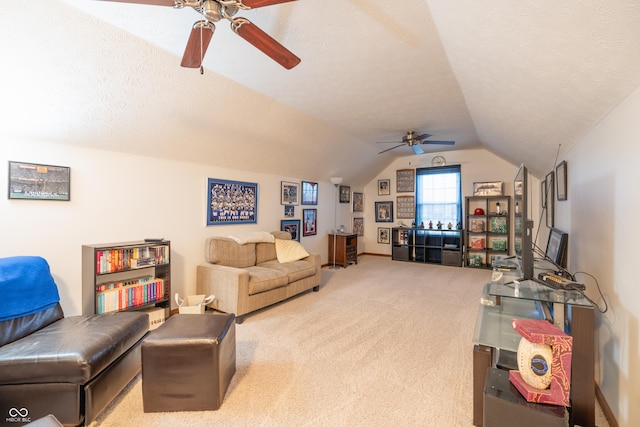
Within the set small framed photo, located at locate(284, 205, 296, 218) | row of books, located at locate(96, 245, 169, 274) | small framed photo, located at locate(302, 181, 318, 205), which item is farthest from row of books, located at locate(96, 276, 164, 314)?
small framed photo, located at locate(302, 181, 318, 205)

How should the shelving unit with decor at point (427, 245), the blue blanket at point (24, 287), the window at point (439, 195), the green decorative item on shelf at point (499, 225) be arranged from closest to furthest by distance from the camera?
the blue blanket at point (24, 287)
the green decorative item on shelf at point (499, 225)
the shelving unit with decor at point (427, 245)
the window at point (439, 195)

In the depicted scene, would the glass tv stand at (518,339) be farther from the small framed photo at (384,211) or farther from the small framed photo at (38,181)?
the small framed photo at (384,211)

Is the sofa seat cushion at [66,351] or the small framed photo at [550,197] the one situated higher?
the small framed photo at [550,197]

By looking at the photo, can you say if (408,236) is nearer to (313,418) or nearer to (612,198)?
(612,198)

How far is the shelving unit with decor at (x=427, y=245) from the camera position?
21.0 feet

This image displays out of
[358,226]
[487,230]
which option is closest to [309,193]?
[358,226]

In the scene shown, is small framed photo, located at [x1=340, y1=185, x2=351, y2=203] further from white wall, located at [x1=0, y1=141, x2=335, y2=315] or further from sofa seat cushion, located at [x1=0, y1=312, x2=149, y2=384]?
sofa seat cushion, located at [x1=0, y1=312, x2=149, y2=384]

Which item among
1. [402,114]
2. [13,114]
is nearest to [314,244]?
[402,114]

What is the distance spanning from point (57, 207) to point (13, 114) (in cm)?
83

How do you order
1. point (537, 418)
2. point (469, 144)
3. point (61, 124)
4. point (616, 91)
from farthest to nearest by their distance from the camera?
point (469, 144) < point (61, 124) < point (616, 91) < point (537, 418)

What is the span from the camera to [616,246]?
5.56ft

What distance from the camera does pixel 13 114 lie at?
88.4 inches

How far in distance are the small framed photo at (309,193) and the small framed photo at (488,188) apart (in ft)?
12.0

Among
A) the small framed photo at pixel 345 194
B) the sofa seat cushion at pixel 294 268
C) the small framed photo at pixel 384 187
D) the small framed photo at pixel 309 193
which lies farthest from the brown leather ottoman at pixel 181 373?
the small framed photo at pixel 384 187
